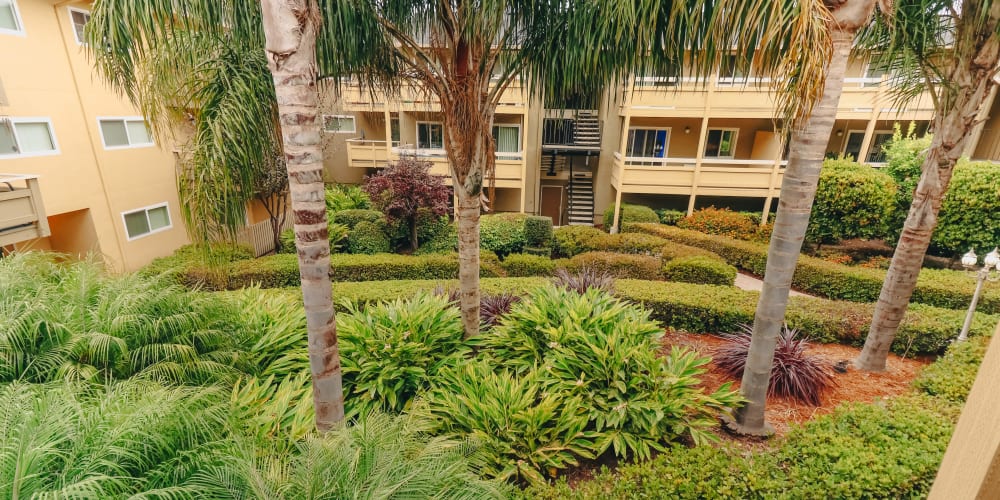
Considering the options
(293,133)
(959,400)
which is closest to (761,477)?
(959,400)

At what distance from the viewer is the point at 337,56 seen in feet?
14.4

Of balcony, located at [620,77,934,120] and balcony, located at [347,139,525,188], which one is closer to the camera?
balcony, located at [620,77,934,120]

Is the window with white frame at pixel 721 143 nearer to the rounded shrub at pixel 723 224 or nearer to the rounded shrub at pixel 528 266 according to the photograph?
the rounded shrub at pixel 723 224

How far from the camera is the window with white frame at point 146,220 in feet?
33.8

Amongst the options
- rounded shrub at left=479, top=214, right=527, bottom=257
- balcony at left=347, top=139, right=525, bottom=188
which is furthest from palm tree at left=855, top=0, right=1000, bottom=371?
balcony at left=347, top=139, right=525, bottom=188

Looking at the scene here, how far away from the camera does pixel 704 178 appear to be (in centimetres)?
1397

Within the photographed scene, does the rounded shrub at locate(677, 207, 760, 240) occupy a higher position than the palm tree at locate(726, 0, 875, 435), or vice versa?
the palm tree at locate(726, 0, 875, 435)

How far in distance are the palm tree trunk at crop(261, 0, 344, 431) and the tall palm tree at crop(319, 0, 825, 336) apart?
1083mm

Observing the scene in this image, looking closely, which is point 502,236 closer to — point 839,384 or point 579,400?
point 579,400

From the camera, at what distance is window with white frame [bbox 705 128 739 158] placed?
52.9 feet

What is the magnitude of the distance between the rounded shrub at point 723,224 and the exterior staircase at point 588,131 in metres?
5.00

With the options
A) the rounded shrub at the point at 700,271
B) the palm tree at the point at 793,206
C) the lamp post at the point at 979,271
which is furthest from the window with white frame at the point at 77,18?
the lamp post at the point at 979,271

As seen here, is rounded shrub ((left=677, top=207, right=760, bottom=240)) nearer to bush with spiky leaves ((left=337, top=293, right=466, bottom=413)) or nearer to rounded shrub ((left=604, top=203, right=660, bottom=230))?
rounded shrub ((left=604, top=203, right=660, bottom=230))

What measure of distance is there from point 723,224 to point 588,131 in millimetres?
6629
